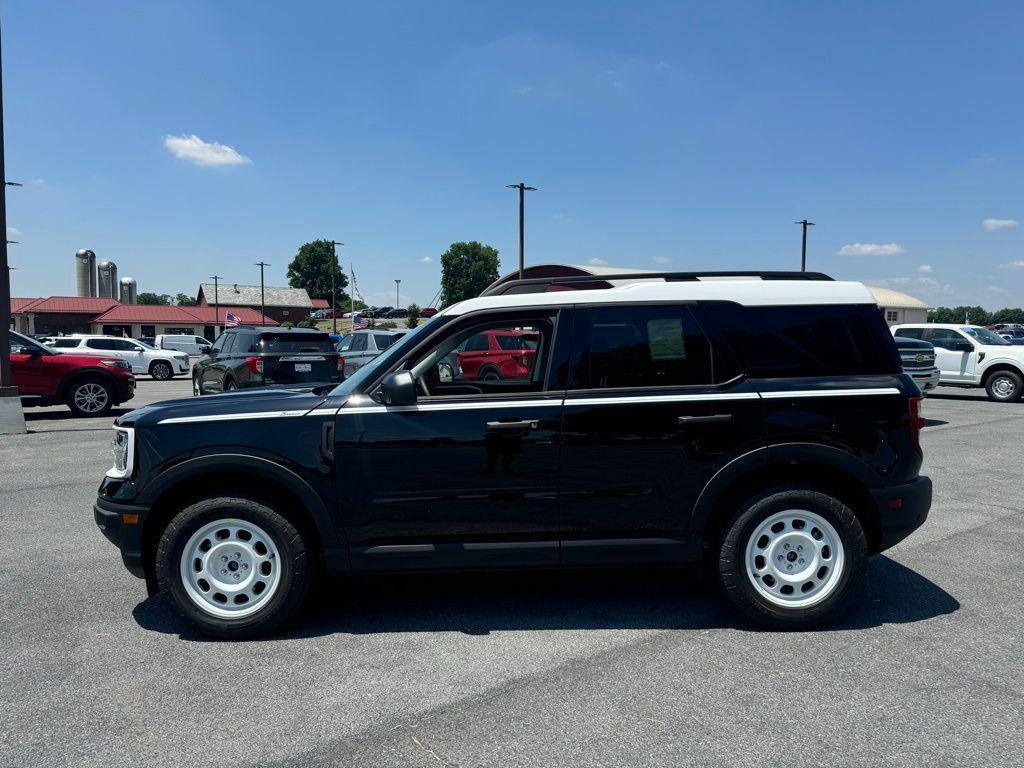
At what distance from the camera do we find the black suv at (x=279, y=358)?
526 inches

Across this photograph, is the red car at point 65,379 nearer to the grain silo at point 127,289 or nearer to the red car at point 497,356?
the red car at point 497,356

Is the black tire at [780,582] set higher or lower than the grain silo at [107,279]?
lower

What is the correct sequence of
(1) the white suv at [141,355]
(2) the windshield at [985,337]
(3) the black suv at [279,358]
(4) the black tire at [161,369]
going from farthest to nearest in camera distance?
1. (4) the black tire at [161,369]
2. (1) the white suv at [141,355]
3. (2) the windshield at [985,337]
4. (3) the black suv at [279,358]

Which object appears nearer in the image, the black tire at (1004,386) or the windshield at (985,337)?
the black tire at (1004,386)

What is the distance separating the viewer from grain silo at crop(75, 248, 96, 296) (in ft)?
306

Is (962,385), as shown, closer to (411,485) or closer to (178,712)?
(411,485)

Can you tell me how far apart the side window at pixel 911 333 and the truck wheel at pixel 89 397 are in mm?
19239

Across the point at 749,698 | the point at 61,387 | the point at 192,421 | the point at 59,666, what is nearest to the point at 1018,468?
the point at 749,698

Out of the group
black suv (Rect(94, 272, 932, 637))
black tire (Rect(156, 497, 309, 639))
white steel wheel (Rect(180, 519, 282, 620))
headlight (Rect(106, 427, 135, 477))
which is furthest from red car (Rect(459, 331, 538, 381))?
headlight (Rect(106, 427, 135, 477))

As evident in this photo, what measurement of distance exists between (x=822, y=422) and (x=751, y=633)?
1208mm

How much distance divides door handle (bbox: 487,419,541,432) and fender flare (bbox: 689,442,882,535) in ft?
3.24

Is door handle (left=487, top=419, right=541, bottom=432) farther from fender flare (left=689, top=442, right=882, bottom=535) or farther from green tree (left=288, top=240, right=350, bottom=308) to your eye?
green tree (left=288, top=240, right=350, bottom=308)

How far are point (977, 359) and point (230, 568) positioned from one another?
19.6m

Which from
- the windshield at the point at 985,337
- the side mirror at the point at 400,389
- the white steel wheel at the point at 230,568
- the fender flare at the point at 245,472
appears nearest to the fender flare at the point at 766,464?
the side mirror at the point at 400,389
